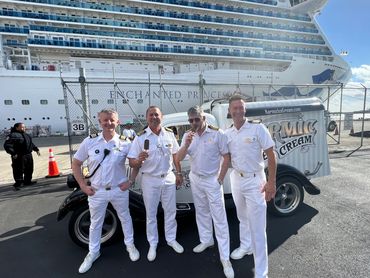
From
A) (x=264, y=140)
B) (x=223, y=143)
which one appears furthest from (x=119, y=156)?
(x=264, y=140)

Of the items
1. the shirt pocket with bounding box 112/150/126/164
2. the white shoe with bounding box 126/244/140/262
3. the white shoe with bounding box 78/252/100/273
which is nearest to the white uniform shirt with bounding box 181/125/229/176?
the shirt pocket with bounding box 112/150/126/164

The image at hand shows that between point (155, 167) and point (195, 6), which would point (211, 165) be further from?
point (195, 6)

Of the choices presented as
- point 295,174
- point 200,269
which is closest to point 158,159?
point 200,269

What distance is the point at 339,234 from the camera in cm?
336

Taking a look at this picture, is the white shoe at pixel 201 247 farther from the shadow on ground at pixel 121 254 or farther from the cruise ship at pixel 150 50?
the cruise ship at pixel 150 50

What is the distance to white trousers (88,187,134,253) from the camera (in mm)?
2750

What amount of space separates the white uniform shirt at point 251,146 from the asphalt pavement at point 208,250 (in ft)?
4.12

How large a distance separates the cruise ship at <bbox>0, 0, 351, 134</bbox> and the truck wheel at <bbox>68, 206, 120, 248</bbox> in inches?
656

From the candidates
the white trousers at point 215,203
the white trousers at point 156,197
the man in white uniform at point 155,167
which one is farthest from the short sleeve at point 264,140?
the white trousers at point 156,197

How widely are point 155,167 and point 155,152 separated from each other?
19 centimetres

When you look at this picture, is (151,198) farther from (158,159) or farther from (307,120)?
(307,120)

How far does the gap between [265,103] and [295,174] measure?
51.6 inches

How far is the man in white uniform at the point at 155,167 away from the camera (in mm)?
2850

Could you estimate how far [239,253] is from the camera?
2.89 meters
